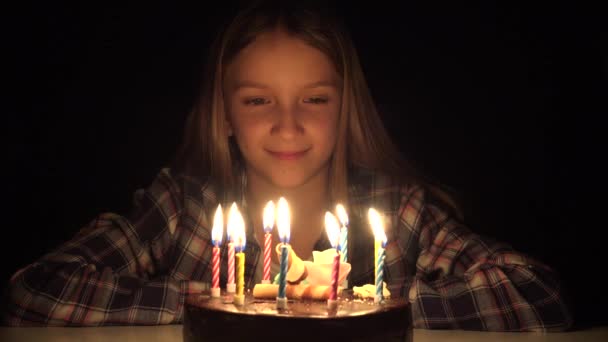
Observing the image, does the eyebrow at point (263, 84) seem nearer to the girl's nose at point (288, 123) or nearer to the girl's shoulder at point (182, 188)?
the girl's nose at point (288, 123)

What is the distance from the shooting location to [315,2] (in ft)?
7.83

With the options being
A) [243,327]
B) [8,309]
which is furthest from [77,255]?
[243,327]

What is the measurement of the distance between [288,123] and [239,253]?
0.81 metres

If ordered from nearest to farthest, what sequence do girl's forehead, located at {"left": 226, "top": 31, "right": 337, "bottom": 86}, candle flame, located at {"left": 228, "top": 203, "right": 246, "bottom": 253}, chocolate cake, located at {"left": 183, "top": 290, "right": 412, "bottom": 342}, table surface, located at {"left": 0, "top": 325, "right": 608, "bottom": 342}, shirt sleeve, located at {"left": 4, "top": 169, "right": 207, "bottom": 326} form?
chocolate cake, located at {"left": 183, "top": 290, "right": 412, "bottom": 342} → candle flame, located at {"left": 228, "top": 203, "right": 246, "bottom": 253} → table surface, located at {"left": 0, "top": 325, "right": 608, "bottom": 342} → shirt sleeve, located at {"left": 4, "top": 169, "right": 207, "bottom": 326} → girl's forehead, located at {"left": 226, "top": 31, "right": 337, "bottom": 86}

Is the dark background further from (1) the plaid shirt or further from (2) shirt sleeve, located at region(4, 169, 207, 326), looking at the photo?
(2) shirt sleeve, located at region(4, 169, 207, 326)

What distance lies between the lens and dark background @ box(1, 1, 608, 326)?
95.8 inches

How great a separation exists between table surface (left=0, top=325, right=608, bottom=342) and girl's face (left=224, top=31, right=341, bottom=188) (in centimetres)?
65

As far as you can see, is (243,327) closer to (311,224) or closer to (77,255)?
(77,255)

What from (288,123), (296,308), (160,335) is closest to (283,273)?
(296,308)

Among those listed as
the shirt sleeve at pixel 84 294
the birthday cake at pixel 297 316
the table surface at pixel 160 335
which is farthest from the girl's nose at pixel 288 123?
the birthday cake at pixel 297 316

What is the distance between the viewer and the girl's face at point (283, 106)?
224cm

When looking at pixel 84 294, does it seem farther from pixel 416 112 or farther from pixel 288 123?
pixel 416 112

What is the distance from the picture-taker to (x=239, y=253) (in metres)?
1.47

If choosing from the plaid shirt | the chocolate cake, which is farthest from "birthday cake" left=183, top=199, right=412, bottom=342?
the plaid shirt
